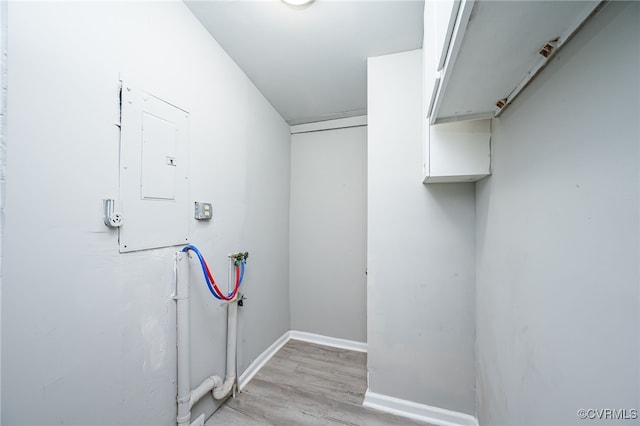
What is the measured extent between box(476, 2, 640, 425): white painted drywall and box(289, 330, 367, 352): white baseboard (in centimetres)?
149

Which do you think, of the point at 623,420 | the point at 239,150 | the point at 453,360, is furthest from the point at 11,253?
the point at 453,360

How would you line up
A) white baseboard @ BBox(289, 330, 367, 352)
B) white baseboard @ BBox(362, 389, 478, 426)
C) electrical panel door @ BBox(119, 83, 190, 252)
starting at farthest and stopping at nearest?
white baseboard @ BBox(289, 330, 367, 352) < white baseboard @ BBox(362, 389, 478, 426) < electrical panel door @ BBox(119, 83, 190, 252)

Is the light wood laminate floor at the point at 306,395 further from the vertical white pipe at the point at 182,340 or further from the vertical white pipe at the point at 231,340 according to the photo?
the vertical white pipe at the point at 182,340

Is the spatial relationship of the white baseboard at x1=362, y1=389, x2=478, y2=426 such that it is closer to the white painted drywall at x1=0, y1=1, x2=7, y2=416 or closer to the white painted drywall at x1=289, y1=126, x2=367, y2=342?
the white painted drywall at x1=289, y1=126, x2=367, y2=342

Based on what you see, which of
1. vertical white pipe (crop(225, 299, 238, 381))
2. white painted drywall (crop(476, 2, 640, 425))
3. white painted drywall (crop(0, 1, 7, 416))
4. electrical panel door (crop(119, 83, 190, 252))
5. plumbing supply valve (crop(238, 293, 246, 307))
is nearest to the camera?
white painted drywall (crop(476, 2, 640, 425))

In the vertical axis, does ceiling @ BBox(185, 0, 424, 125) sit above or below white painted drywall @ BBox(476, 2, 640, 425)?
above

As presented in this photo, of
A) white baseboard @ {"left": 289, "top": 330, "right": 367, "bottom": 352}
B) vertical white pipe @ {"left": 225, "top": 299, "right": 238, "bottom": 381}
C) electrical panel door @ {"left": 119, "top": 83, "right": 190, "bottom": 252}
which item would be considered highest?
electrical panel door @ {"left": 119, "top": 83, "right": 190, "bottom": 252}

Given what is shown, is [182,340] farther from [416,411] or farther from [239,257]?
[416,411]

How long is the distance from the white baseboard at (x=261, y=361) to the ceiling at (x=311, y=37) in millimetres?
2441

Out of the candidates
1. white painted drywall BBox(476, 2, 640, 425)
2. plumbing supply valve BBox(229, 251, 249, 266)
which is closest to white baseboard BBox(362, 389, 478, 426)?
white painted drywall BBox(476, 2, 640, 425)

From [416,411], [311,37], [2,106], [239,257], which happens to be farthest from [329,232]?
[2,106]

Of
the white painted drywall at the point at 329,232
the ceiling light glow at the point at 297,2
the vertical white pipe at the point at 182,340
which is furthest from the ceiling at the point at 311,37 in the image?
the vertical white pipe at the point at 182,340

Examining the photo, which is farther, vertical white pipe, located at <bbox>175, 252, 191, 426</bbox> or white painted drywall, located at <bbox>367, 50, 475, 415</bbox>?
white painted drywall, located at <bbox>367, 50, 475, 415</bbox>

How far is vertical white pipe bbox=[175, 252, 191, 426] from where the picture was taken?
48.4 inches
